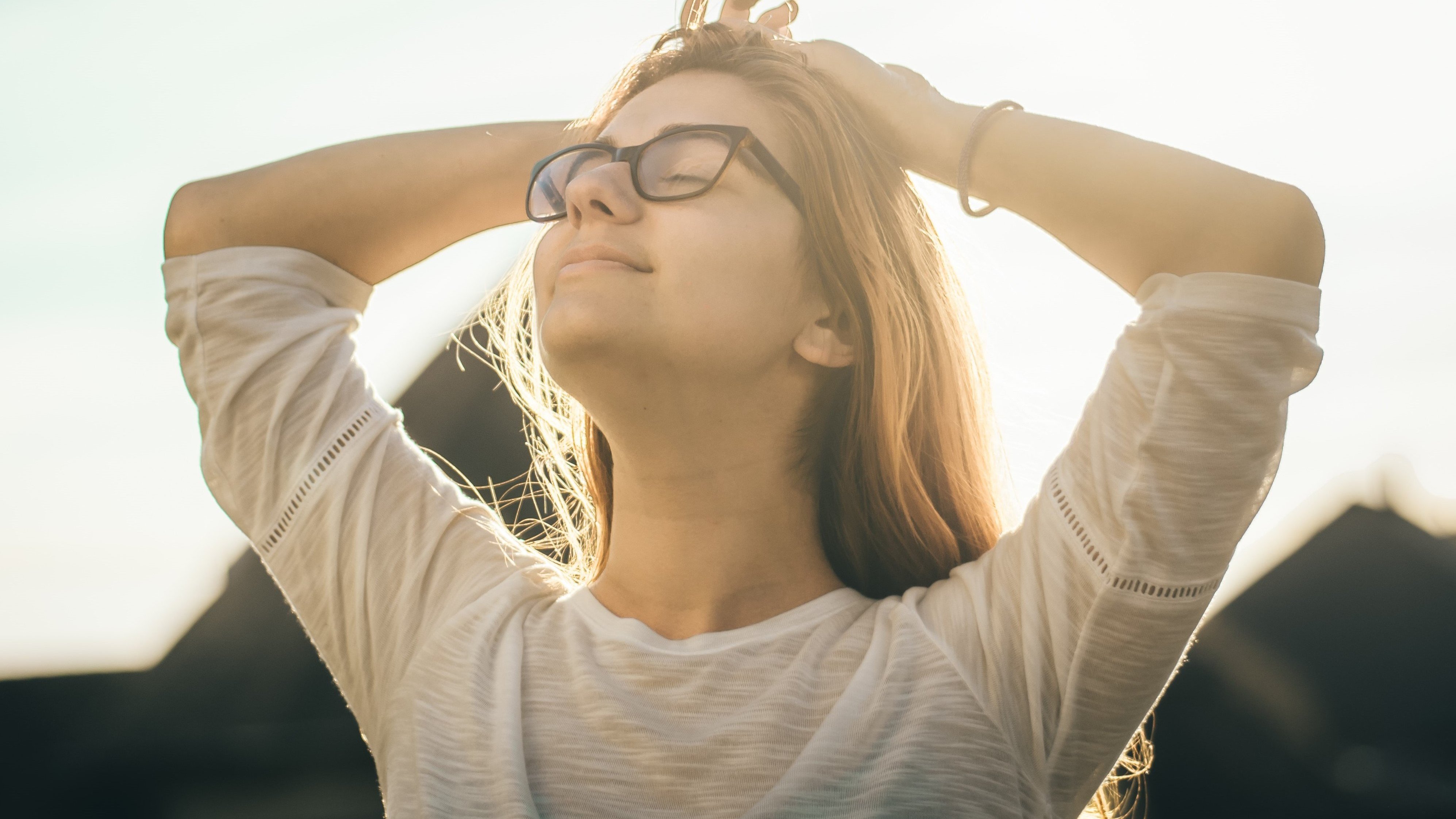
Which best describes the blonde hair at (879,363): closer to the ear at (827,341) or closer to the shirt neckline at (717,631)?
the ear at (827,341)

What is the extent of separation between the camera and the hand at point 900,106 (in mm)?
1832

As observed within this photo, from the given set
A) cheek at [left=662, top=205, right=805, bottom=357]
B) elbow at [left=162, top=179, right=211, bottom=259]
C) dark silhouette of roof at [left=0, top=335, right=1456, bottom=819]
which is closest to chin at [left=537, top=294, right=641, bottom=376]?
cheek at [left=662, top=205, right=805, bottom=357]

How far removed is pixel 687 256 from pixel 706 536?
602mm

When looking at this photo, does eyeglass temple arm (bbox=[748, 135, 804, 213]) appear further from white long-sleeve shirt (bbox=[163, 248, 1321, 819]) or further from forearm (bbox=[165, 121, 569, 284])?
white long-sleeve shirt (bbox=[163, 248, 1321, 819])

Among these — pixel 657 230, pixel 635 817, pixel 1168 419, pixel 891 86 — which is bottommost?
pixel 635 817

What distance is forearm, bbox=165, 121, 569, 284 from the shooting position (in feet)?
6.73

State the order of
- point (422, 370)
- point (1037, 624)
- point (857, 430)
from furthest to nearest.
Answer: point (422, 370) → point (857, 430) → point (1037, 624)

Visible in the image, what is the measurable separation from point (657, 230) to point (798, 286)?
35cm

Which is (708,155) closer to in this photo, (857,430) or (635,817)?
(857,430)

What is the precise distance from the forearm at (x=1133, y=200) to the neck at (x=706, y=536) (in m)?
0.74

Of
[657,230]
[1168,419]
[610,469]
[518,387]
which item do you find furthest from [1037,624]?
[518,387]

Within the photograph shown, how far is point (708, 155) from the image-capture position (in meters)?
2.02

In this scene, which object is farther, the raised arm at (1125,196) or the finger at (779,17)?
the finger at (779,17)

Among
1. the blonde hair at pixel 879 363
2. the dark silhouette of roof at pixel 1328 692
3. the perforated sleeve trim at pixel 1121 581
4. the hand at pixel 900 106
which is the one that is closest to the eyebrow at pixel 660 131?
the blonde hair at pixel 879 363
